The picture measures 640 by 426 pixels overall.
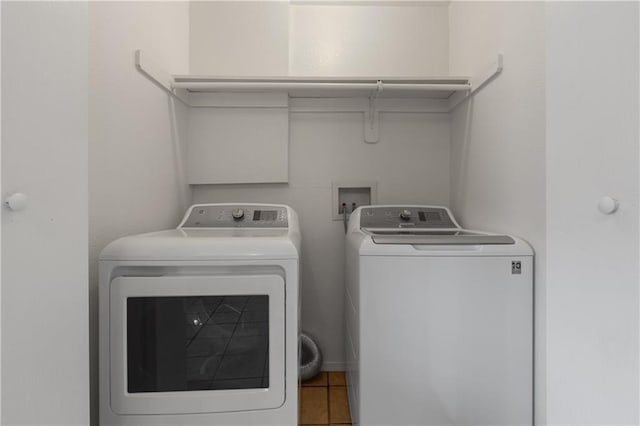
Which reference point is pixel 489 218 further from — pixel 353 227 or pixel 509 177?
pixel 353 227

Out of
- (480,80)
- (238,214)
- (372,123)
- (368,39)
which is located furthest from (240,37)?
(480,80)

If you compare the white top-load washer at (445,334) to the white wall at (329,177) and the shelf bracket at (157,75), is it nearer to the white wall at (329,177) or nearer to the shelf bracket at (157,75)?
the white wall at (329,177)

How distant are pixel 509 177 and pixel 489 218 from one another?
248 millimetres

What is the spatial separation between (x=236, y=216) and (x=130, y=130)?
628 millimetres

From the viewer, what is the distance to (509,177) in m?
1.29

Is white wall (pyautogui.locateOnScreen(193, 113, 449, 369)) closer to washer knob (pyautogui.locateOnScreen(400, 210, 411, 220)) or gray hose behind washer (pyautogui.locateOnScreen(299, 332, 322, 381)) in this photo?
gray hose behind washer (pyautogui.locateOnScreen(299, 332, 322, 381))

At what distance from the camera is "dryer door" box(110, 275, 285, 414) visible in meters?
1.02

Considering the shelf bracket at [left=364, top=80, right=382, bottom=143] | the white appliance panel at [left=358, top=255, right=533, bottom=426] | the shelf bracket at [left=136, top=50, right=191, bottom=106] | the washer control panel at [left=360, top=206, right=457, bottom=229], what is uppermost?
the shelf bracket at [left=136, top=50, right=191, bottom=106]

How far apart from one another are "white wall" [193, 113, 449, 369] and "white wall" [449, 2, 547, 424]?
11.3 inches

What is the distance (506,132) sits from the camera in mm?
1308

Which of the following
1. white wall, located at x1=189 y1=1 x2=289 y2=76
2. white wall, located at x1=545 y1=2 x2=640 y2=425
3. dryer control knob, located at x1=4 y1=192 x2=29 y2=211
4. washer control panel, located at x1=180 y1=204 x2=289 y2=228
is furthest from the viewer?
white wall, located at x1=189 y1=1 x2=289 y2=76

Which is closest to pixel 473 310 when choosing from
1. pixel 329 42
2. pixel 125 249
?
pixel 125 249

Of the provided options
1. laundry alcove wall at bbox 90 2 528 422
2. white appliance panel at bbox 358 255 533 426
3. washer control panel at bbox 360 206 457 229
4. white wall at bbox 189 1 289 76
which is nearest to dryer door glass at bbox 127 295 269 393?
white appliance panel at bbox 358 255 533 426

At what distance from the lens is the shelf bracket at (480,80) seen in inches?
52.6
